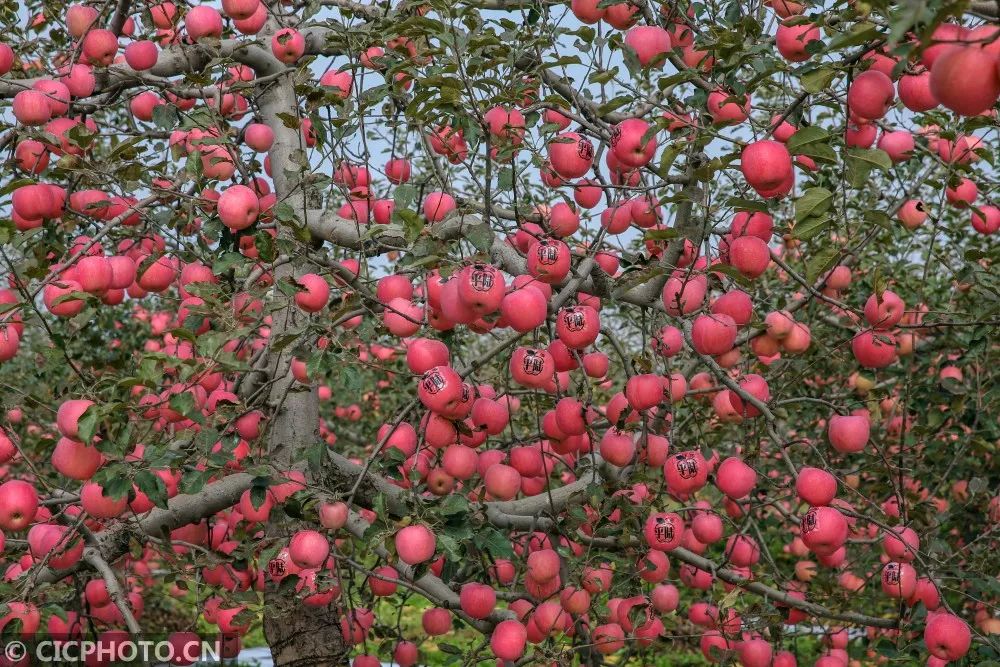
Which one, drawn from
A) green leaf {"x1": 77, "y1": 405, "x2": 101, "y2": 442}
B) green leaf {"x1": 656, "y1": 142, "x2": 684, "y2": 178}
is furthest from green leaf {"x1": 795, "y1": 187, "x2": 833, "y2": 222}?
green leaf {"x1": 77, "y1": 405, "x2": 101, "y2": 442}

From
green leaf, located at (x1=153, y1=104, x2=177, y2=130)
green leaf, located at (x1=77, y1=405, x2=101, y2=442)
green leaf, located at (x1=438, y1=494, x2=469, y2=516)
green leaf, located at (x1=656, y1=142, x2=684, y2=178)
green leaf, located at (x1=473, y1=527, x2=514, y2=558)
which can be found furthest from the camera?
green leaf, located at (x1=153, y1=104, x2=177, y2=130)

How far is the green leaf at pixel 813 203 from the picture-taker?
1646 millimetres

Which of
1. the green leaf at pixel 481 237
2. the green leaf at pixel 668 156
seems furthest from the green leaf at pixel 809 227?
the green leaf at pixel 481 237

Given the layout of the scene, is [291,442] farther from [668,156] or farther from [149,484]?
[668,156]

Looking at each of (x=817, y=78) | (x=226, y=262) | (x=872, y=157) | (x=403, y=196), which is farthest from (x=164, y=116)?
(x=872, y=157)

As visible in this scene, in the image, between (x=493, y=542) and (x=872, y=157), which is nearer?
(x=872, y=157)

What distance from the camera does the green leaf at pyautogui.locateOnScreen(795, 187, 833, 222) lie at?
64.8 inches

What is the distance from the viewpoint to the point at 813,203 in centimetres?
165

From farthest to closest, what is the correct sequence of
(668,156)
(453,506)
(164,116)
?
(164,116) < (453,506) < (668,156)

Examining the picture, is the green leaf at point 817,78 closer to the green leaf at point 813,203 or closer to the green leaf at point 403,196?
the green leaf at point 813,203

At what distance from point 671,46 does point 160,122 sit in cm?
155

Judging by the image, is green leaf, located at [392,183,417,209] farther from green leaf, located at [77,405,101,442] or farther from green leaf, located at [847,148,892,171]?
green leaf, located at [847,148,892,171]

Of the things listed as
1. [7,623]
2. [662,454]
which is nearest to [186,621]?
[7,623]

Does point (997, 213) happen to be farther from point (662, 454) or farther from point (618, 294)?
point (618, 294)
